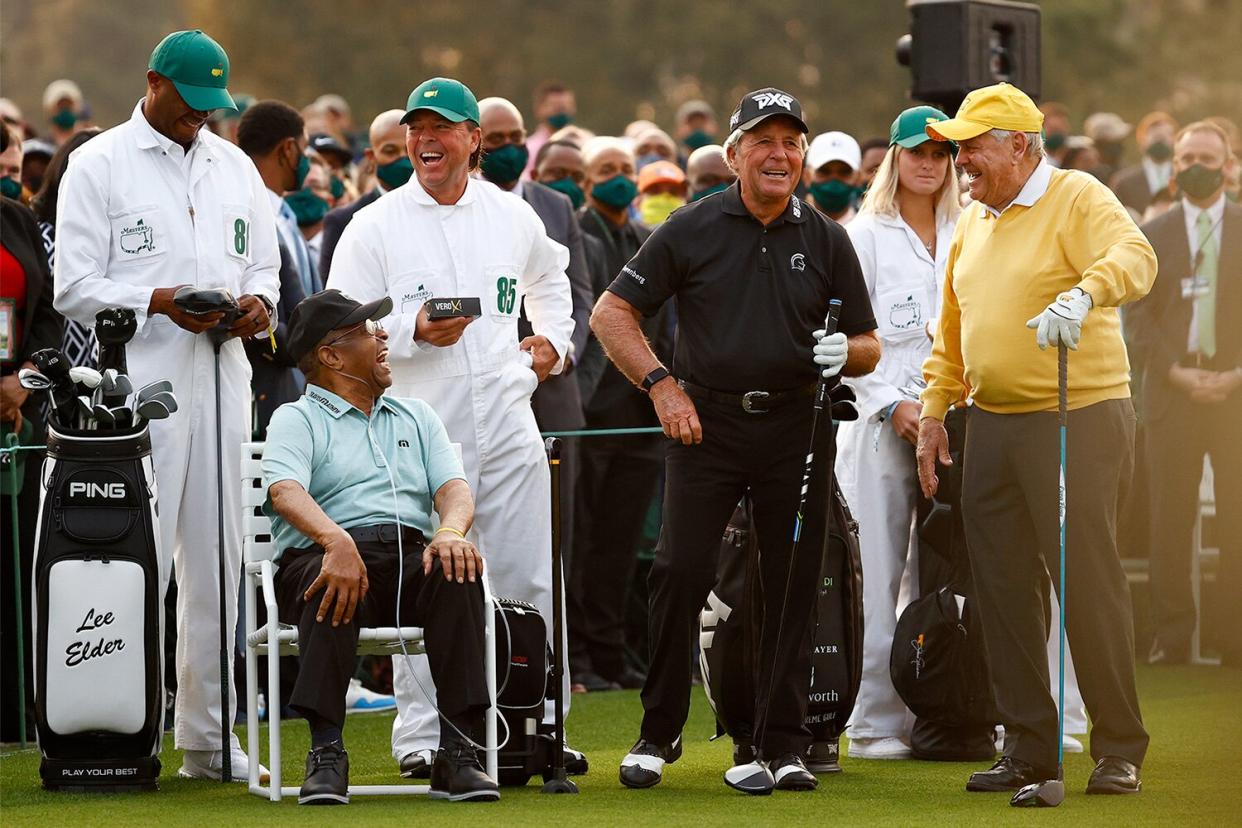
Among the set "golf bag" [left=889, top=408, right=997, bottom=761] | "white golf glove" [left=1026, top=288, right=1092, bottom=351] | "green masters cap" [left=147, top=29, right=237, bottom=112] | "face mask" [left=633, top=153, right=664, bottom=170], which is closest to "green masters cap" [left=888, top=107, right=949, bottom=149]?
"golf bag" [left=889, top=408, right=997, bottom=761]

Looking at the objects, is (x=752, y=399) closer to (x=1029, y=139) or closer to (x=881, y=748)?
(x=1029, y=139)

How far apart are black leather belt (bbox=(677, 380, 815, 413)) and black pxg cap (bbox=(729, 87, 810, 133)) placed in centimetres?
88


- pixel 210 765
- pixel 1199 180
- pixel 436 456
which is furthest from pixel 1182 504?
pixel 210 765

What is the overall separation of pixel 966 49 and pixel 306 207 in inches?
128

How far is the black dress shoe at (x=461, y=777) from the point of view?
7312 millimetres

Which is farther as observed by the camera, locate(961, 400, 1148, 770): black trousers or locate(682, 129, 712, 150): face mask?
locate(682, 129, 712, 150): face mask

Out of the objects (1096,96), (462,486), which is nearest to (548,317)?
(462,486)

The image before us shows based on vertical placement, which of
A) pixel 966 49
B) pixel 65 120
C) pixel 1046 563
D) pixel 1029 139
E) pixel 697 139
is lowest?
pixel 1046 563

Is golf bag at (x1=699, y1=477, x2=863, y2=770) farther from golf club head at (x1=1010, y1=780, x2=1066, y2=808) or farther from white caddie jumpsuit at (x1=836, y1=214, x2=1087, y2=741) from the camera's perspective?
golf club head at (x1=1010, y1=780, x2=1066, y2=808)

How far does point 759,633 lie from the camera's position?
8.06m

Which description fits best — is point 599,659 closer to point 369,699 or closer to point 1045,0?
point 369,699

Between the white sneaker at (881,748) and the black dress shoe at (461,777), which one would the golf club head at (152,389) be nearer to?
the black dress shoe at (461,777)

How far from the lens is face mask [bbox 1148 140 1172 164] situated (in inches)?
636

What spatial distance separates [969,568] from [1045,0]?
34.5 meters
